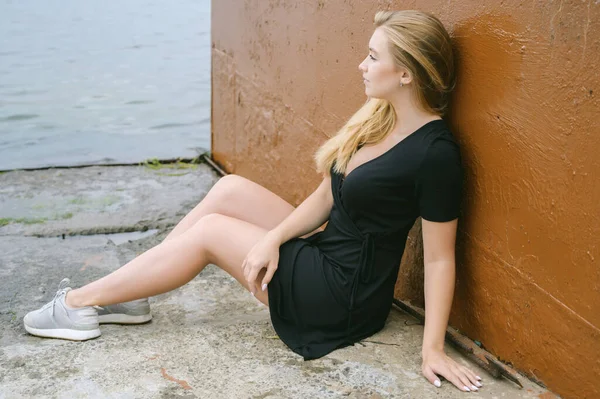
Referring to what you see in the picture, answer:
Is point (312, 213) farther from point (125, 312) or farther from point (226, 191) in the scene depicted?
point (125, 312)

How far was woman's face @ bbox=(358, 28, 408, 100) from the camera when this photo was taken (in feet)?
9.25

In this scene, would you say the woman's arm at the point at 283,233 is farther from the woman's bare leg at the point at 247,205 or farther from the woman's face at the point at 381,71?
the woman's face at the point at 381,71

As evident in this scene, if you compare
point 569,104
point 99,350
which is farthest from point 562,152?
point 99,350

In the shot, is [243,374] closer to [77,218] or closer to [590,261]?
[590,261]

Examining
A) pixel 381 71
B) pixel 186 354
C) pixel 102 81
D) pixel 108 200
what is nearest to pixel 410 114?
pixel 381 71

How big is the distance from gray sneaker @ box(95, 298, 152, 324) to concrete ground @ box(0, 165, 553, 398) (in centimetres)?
4

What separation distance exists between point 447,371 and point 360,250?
1.76 ft

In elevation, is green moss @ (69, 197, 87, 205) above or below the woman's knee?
below

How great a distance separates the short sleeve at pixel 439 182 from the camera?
2.78 meters

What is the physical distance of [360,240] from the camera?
3002 mm

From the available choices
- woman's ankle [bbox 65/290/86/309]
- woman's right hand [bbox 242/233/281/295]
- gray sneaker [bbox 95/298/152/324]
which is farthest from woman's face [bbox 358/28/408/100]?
woman's ankle [bbox 65/290/86/309]

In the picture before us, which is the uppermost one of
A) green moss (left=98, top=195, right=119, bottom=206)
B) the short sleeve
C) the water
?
the short sleeve

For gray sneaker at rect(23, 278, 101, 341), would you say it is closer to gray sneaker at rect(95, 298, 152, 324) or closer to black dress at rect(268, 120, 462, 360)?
gray sneaker at rect(95, 298, 152, 324)

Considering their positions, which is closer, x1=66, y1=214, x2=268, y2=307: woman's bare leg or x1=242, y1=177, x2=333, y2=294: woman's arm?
x1=242, y1=177, x2=333, y2=294: woman's arm
